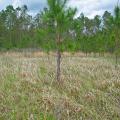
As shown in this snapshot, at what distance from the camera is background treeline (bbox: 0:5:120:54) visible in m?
11.9

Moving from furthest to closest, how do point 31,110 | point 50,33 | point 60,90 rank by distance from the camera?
1. point 50,33
2. point 60,90
3. point 31,110

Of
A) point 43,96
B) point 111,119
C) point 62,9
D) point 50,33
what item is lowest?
point 111,119

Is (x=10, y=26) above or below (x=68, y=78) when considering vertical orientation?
above

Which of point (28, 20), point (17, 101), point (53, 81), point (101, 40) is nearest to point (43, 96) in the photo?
point (17, 101)

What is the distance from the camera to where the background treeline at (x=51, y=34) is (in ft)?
39.2

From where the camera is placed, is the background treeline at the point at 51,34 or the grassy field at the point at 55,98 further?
the background treeline at the point at 51,34

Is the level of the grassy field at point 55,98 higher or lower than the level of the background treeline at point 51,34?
lower

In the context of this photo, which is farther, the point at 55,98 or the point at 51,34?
the point at 51,34

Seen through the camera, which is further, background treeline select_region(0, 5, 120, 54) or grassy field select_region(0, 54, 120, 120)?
background treeline select_region(0, 5, 120, 54)

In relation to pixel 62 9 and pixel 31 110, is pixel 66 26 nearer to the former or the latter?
pixel 62 9

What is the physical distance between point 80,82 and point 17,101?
3.66 m

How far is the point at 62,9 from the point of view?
11.6 m

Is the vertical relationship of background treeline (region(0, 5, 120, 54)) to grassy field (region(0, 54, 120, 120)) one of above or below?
above

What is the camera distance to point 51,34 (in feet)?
39.3
